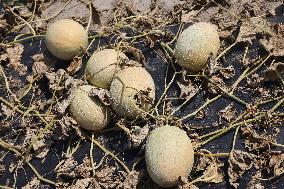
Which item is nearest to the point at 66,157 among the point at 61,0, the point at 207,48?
→ the point at 207,48

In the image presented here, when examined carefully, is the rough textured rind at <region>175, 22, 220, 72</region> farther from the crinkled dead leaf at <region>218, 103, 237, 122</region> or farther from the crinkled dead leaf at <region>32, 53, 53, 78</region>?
the crinkled dead leaf at <region>32, 53, 53, 78</region>

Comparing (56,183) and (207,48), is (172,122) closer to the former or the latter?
(207,48)

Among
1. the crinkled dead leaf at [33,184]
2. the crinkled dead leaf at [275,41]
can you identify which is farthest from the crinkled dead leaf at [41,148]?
the crinkled dead leaf at [275,41]

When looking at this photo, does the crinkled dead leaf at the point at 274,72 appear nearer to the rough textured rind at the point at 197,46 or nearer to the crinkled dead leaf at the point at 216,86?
the crinkled dead leaf at the point at 216,86

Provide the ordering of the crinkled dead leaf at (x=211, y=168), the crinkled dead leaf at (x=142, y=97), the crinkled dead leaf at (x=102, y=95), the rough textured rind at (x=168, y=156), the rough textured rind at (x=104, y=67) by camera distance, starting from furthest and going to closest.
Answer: the rough textured rind at (x=104, y=67), the crinkled dead leaf at (x=102, y=95), the crinkled dead leaf at (x=142, y=97), the crinkled dead leaf at (x=211, y=168), the rough textured rind at (x=168, y=156)

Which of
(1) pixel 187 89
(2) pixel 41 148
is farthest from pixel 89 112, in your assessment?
(1) pixel 187 89

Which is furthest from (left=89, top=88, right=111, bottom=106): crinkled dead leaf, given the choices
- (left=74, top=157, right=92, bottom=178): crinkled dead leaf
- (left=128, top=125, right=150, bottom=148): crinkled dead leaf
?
(left=74, top=157, right=92, bottom=178): crinkled dead leaf
